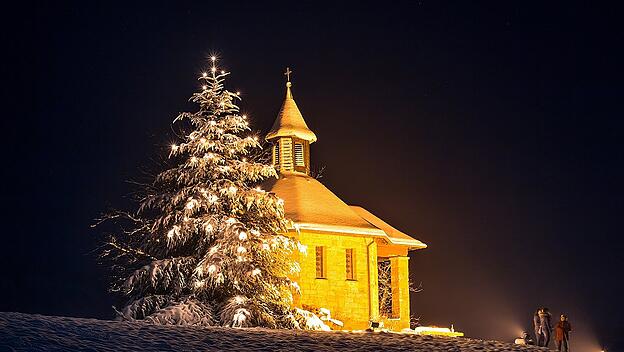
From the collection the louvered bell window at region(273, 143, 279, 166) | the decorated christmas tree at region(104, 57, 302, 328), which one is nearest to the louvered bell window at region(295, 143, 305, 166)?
the louvered bell window at region(273, 143, 279, 166)

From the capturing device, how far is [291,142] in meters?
Answer: 39.6

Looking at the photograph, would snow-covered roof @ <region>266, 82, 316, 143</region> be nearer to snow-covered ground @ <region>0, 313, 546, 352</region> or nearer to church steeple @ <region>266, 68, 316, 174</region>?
church steeple @ <region>266, 68, 316, 174</region>

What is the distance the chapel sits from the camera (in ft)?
112

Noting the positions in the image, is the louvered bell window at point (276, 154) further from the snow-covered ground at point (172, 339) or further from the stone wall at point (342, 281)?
the snow-covered ground at point (172, 339)

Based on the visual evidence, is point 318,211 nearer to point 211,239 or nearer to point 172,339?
point 211,239

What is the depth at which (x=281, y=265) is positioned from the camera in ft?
97.2

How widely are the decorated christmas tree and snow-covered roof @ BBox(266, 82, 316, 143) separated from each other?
26.6 ft

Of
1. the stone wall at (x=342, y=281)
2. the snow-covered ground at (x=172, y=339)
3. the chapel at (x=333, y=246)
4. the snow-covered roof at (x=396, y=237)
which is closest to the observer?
the snow-covered ground at (x=172, y=339)

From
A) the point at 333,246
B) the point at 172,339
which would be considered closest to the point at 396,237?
the point at 333,246

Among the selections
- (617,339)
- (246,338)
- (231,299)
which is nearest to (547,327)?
(231,299)

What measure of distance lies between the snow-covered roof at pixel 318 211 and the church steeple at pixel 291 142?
1.81 feet

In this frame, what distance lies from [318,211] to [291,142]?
5091 millimetres

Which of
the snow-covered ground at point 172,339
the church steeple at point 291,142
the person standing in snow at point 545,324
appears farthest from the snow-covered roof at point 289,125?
the snow-covered ground at point 172,339

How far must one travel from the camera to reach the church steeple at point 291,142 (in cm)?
3946
